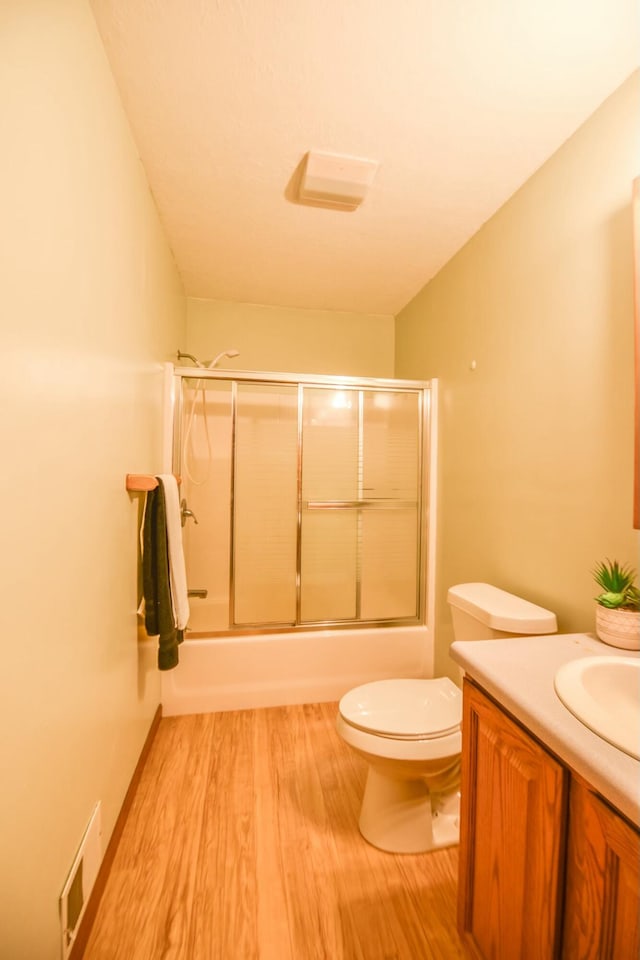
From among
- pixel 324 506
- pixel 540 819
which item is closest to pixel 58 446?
pixel 540 819

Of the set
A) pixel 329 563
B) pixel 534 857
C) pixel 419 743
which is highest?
Result: pixel 329 563

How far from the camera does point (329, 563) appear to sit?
2.73 meters

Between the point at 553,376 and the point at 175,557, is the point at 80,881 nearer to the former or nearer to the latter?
the point at 175,557

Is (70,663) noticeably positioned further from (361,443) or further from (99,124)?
(361,443)

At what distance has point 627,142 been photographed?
119 cm

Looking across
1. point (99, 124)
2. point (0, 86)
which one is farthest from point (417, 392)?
point (0, 86)

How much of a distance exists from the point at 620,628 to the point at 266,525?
1.88 m

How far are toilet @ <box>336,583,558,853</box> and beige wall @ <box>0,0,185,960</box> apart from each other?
30.8 inches

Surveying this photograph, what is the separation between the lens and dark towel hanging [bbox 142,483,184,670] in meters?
1.59

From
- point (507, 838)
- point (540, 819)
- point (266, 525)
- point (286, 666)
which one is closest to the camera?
point (540, 819)

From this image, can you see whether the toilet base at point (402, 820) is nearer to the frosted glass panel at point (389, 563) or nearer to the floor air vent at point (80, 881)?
the floor air vent at point (80, 881)

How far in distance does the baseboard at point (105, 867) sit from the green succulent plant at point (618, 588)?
1618 millimetres

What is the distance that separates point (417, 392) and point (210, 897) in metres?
2.38

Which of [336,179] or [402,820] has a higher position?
[336,179]
